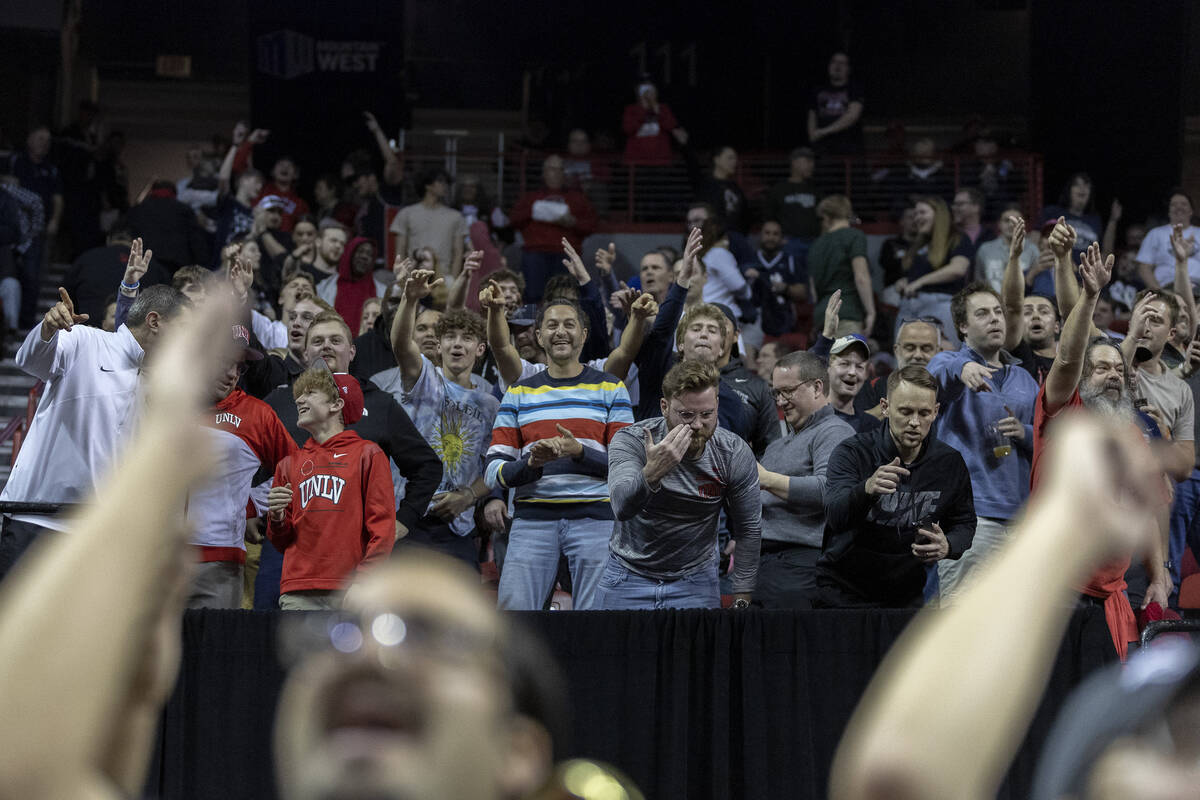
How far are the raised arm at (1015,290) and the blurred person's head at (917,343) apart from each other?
0.67m

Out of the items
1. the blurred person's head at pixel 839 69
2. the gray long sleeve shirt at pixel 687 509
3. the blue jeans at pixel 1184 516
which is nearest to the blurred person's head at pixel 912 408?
the gray long sleeve shirt at pixel 687 509

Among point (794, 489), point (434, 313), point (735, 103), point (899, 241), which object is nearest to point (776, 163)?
point (735, 103)

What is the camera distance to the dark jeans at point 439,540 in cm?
649

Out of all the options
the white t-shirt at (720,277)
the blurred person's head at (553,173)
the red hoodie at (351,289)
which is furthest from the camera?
the blurred person's head at (553,173)

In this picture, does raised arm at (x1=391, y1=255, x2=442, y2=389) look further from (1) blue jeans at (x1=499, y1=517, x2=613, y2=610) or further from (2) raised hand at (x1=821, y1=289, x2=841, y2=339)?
(2) raised hand at (x1=821, y1=289, x2=841, y2=339)

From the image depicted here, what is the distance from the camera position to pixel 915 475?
5.65 metres

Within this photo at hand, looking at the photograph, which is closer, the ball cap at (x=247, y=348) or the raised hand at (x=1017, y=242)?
the raised hand at (x=1017, y=242)

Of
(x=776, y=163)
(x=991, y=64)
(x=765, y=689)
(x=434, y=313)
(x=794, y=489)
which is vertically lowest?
(x=765, y=689)

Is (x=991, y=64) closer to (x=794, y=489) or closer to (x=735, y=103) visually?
(x=735, y=103)

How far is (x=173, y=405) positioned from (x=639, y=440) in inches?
187

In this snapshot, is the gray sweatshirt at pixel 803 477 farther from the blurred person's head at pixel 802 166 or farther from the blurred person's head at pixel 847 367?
the blurred person's head at pixel 802 166

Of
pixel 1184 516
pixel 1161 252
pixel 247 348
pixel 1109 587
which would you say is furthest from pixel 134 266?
pixel 1161 252

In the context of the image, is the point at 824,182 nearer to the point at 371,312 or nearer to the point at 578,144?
the point at 578,144

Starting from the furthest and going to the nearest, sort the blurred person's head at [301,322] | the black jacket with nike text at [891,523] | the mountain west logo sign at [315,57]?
1. the mountain west logo sign at [315,57]
2. the blurred person's head at [301,322]
3. the black jacket with nike text at [891,523]
